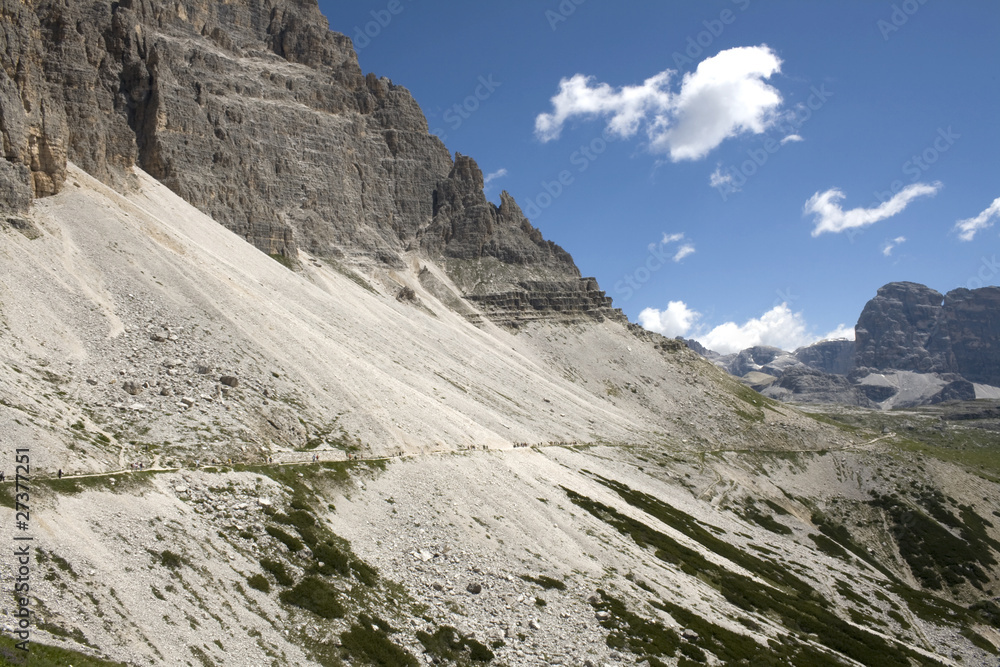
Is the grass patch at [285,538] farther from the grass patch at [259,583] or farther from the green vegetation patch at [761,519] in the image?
the green vegetation patch at [761,519]

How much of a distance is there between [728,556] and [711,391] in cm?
9223

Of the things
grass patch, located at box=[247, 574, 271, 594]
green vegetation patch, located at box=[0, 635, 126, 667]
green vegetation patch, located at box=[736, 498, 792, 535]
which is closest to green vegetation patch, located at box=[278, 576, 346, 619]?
grass patch, located at box=[247, 574, 271, 594]

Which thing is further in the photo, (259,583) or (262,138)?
(262,138)

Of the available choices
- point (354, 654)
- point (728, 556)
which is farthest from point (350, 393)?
point (728, 556)

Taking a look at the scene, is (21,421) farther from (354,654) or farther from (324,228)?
(324,228)

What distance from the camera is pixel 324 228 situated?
15512cm

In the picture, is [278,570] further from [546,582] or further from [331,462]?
[546,582]

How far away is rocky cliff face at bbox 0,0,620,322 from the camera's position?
8512 cm

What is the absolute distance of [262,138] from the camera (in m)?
156

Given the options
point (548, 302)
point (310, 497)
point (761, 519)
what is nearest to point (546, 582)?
point (310, 497)

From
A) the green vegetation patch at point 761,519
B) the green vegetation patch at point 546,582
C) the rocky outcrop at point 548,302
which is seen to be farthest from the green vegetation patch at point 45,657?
the rocky outcrop at point 548,302

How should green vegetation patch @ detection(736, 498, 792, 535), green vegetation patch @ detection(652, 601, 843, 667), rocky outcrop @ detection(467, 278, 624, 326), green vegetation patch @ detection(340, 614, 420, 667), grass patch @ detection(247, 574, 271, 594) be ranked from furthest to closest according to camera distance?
rocky outcrop @ detection(467, 278, 624, 326) → green vegetation patch @ detection(736, 498, 792, 535) → green vegetation patch @ detection(652, 601, 843, 667) → grass patch @ detection(247, 574, 271, 594) → green vegetation patch @ detection(340, 614, 420, 667)

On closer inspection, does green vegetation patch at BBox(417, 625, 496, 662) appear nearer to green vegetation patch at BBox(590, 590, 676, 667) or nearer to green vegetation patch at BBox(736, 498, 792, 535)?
green vegetation patch at BBox(590, 590, 676, 667)

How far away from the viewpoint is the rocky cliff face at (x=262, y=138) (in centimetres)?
8512
